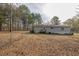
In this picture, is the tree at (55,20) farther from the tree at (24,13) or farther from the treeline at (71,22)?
the tree at (24,13)

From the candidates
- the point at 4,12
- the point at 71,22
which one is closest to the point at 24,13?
the point at 4,12

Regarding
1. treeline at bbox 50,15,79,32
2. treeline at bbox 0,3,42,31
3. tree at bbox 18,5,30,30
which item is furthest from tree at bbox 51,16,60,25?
tree at bbox 18,5,30,30

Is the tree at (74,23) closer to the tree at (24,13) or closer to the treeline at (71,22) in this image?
the treeline at (71,22)

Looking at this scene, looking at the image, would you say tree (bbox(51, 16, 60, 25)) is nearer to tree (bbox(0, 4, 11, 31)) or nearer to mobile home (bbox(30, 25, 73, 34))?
mobile home (bbox(30, 25, 73, 34))

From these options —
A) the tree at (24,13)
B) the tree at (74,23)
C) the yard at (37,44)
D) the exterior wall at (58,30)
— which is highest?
the tree at (24,13)

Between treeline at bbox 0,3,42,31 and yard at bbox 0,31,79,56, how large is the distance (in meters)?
0.07

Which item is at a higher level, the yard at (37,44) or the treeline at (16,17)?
the treeline at (16,17)

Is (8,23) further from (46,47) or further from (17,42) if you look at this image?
(46,47)

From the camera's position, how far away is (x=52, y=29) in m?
3.46

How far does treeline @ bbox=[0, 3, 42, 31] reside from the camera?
11.3ft

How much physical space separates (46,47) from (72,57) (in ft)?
0.94

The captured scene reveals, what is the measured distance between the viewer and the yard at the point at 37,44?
11.3 ft

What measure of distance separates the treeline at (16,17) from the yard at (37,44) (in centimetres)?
7

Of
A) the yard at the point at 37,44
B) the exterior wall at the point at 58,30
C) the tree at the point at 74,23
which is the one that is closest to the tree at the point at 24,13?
the yard at the point at 37,44
